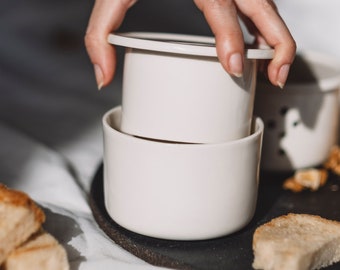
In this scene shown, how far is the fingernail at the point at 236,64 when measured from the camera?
25.0 inches

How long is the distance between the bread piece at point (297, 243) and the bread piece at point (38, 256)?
0.69ft

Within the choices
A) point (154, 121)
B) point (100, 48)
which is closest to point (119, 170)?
point (154, 121)

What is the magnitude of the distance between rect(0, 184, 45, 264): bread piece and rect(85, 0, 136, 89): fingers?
22 cm

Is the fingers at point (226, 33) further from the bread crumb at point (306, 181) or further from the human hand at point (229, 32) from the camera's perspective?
the bread crumb at point (306, 181)

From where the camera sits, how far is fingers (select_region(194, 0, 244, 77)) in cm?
64

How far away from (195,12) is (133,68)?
3.65 ft

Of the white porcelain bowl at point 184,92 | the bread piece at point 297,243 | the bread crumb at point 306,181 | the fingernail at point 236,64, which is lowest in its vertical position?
the bread crumb at point 306,181

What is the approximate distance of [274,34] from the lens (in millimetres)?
705

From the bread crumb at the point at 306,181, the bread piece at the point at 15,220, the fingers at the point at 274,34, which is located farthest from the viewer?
the bread crumb at the point at 306,181

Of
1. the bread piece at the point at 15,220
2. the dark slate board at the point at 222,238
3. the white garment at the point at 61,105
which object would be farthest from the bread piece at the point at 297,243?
the bread piece at the point at 15,220

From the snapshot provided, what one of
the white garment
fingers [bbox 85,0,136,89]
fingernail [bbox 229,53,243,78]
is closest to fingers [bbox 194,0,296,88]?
fingernail [bbox 229,53,243,78]

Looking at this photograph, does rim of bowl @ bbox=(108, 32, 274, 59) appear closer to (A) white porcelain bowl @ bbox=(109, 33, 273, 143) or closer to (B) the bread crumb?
(A) white porcelain bowl @ bbox=(109, 33, 273, 143)

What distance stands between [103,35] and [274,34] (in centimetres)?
22

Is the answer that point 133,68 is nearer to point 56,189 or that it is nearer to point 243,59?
point 243,59
